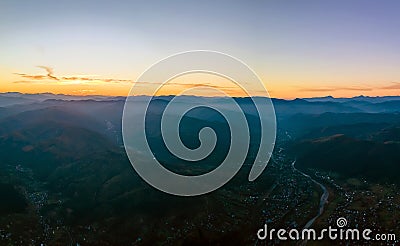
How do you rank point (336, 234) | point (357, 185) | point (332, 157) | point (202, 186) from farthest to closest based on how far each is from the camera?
point (332, 157) < point (357, 185) < point (202, 186) < point (336, 234)

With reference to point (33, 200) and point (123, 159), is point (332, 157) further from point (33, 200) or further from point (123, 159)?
point (33, 200)

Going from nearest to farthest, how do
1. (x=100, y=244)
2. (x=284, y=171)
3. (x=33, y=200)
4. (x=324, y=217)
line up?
(x=100, y=244) → (x=324, y=217) → (x=33, y=200) → (x=284, y=171)

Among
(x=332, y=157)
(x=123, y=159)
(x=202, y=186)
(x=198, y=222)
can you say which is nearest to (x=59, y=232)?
(x=198, y=222)

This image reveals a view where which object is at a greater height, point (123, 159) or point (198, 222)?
point (123, 159)

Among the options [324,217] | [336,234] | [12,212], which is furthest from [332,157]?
[12,212]

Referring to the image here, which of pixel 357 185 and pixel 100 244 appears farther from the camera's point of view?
pixel 357 185

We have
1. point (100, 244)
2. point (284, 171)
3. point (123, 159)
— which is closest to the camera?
point (100, 244)

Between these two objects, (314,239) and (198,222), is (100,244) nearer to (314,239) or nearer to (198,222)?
(198,222)

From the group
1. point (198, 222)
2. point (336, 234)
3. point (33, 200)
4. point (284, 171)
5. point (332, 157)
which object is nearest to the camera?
point (336, 234)

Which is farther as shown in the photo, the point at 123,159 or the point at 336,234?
the point at 123,159
